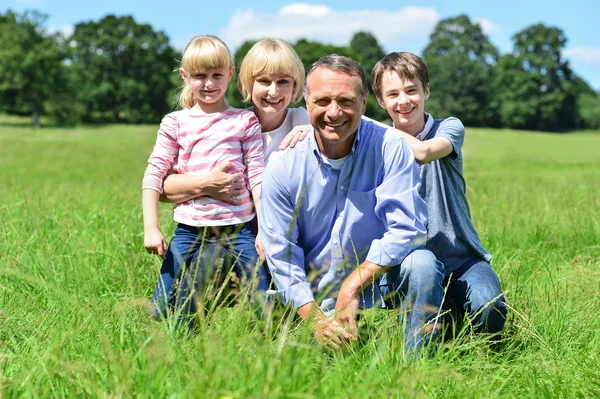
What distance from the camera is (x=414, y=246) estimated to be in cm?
331

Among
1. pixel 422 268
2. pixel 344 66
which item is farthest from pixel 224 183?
pixel 422 268

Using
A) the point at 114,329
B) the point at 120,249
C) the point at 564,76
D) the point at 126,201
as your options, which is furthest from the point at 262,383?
the point at 564,76

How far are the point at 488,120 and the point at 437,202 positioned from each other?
3274 inches

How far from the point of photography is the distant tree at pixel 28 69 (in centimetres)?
5812

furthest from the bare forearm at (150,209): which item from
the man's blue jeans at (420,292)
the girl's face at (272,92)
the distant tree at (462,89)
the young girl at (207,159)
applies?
the distant tree at (462,89)

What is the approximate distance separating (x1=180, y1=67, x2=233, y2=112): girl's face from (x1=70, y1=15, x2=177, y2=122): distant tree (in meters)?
68.3

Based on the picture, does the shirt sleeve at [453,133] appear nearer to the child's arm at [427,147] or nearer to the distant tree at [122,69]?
the child's arm at [427,147]

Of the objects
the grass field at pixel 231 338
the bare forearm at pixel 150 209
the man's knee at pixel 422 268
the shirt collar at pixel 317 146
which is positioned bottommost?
the grass field at pixel 231 338

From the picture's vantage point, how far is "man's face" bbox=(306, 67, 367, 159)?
319cm

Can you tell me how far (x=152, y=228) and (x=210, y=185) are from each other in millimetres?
403

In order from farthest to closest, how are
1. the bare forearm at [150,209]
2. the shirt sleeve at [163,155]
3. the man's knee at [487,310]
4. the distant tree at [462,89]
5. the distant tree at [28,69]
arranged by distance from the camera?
the distant tree at [462,89], the distant tree at [28,69], the shirt sleeve at [163,155], the bare forearm at [150,209], the man's knee at [487,310]

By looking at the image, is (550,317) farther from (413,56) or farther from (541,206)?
(541,206)

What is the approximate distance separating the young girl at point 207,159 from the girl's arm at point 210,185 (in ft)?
0.12

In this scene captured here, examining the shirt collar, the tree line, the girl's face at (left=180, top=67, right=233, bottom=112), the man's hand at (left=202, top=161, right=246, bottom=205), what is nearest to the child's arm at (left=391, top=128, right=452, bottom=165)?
the shirt collar
